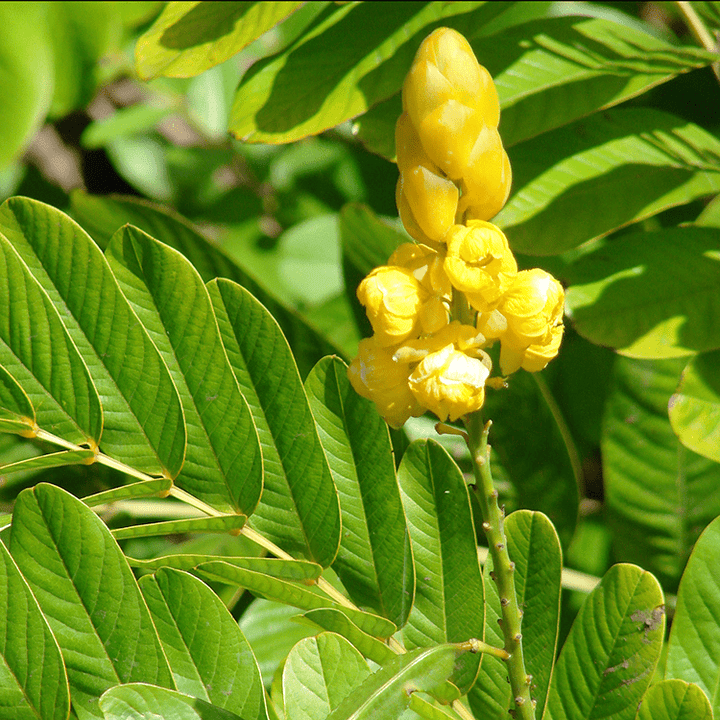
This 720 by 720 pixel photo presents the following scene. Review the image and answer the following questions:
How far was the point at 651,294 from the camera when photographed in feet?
3.88

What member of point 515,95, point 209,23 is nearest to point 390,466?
point 515,95

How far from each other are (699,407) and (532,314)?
51cm

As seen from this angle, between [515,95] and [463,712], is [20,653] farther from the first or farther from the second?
[515,95]

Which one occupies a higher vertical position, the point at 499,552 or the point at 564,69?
the point at 564,69

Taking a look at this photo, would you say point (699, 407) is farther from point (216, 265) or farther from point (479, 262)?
point (216, 265)

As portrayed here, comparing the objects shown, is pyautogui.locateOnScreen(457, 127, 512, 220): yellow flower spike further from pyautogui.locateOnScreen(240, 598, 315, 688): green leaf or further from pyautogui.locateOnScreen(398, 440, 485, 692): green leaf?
pyautogui.locateOnScreen(240, 598, 315, 688): green leaf

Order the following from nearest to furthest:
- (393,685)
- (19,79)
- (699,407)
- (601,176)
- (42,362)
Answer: (393,685) < (42,362) < (699,407) < (601,176) < (19,79)

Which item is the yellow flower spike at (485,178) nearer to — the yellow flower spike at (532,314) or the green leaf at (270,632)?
the yellow flower spike at (532,314)

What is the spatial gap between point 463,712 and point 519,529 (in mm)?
213

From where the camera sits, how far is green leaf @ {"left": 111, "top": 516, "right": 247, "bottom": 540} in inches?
31.2

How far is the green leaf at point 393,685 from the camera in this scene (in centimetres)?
62

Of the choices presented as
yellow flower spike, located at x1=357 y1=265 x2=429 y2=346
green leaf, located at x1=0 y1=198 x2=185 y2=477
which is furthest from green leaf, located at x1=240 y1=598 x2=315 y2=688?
yellow flower spike, located at x1=357 y1=265 x2=429 y2=346

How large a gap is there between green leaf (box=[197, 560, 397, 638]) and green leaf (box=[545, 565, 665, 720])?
0.23 metres

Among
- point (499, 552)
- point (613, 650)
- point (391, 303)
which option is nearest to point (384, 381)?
point (391, 303)
